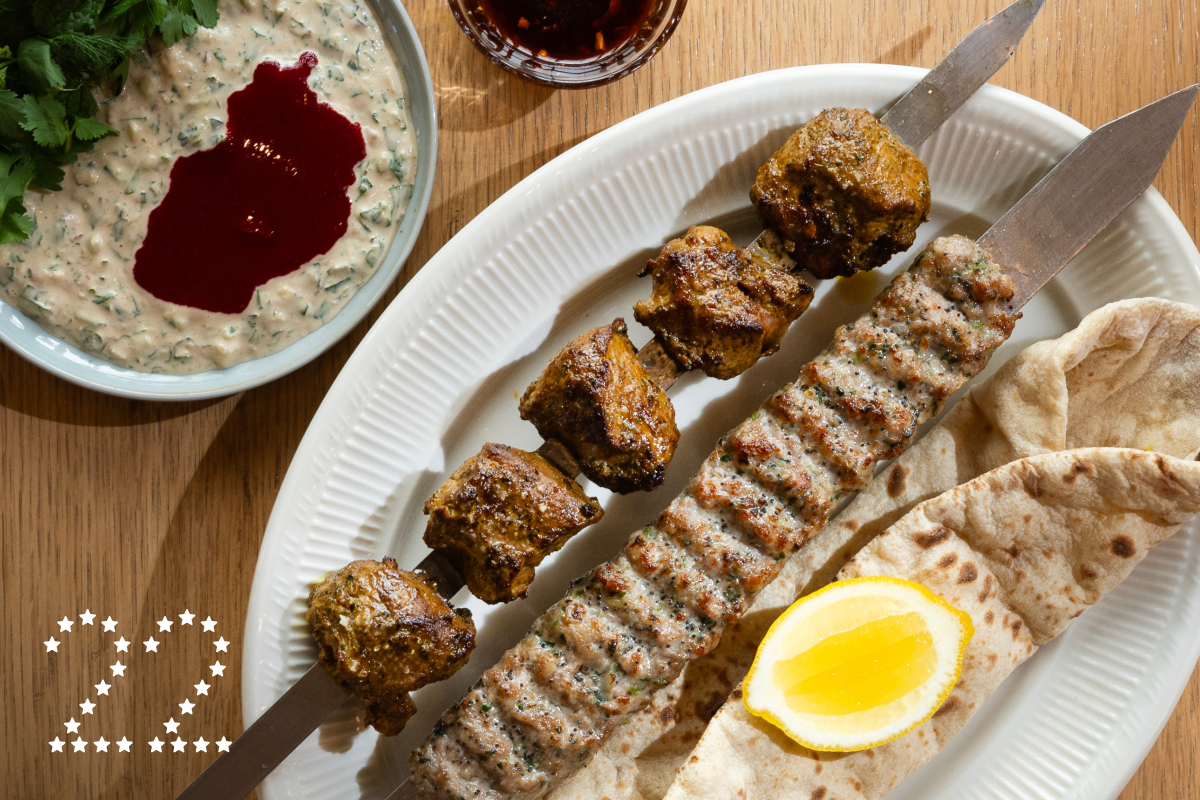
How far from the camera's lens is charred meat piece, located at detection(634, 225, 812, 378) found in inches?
97.3

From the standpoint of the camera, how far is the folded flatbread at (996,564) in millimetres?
2582

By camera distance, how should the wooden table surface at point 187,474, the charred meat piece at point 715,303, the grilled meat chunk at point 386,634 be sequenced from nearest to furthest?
the grilled meat chunk at point 386,634
the charred meat piece at point 715,303
the wooden table surface at point 187,474

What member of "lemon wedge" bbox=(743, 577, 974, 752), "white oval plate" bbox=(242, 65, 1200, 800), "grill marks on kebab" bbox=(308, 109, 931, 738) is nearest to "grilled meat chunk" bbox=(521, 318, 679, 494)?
"grill marks on kebab" bbox=(308, 109, 931, 738)

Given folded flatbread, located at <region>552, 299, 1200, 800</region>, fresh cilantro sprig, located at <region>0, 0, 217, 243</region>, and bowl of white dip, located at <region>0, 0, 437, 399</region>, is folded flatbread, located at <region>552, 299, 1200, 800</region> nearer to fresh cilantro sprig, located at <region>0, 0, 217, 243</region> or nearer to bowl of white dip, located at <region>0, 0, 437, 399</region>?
bowl of white dip, located at <region>0, 0, 437, 399</region>

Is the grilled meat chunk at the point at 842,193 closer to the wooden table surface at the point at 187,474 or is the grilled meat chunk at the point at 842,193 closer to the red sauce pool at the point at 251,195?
the wooden table surface at the point at 187,474

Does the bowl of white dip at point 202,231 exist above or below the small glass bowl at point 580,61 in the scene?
below

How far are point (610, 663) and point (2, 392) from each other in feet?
8.78

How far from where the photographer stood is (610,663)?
2.46 metres

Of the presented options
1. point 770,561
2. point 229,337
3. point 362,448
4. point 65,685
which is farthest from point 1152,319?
point 65,685

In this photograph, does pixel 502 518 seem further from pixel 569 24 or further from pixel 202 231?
pixel 569 24

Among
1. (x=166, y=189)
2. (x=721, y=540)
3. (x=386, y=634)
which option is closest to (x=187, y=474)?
(x=166, y=189)

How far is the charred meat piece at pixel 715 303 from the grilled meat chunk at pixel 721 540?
0.78 feet

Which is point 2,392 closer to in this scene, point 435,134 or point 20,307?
point 20,307

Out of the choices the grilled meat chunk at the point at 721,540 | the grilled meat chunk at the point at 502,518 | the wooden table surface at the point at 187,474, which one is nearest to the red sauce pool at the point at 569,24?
the wooden table surface at the point at 187,474
